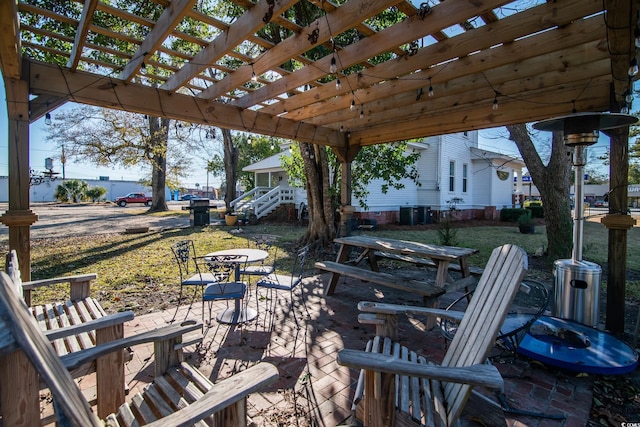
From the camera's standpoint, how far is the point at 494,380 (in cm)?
135

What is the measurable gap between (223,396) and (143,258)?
7318mm

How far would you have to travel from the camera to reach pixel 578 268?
332 cm

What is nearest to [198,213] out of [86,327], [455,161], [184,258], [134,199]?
[184,258]

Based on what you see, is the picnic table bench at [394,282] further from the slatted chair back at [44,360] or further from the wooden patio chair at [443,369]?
the slatted chair back at [44,360]

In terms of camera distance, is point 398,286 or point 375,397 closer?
point 375,397

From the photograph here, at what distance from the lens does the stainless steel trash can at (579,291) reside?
10.7 ft

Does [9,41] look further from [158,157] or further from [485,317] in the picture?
[158,157]

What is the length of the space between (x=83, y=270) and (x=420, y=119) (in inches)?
272

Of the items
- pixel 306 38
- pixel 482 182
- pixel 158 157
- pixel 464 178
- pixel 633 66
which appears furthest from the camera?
pixel 158 157

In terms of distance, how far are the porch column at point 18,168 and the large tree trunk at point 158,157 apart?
1368 centimetres

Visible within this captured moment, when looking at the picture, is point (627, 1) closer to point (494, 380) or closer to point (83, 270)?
point (494, 380)

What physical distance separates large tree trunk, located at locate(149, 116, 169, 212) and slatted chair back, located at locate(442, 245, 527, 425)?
16957mm

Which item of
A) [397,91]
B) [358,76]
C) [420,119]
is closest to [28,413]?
[358,76]

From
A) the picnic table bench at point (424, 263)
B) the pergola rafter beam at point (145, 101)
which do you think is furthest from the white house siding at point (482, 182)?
the pergola rafter beam at point (145, 101)
